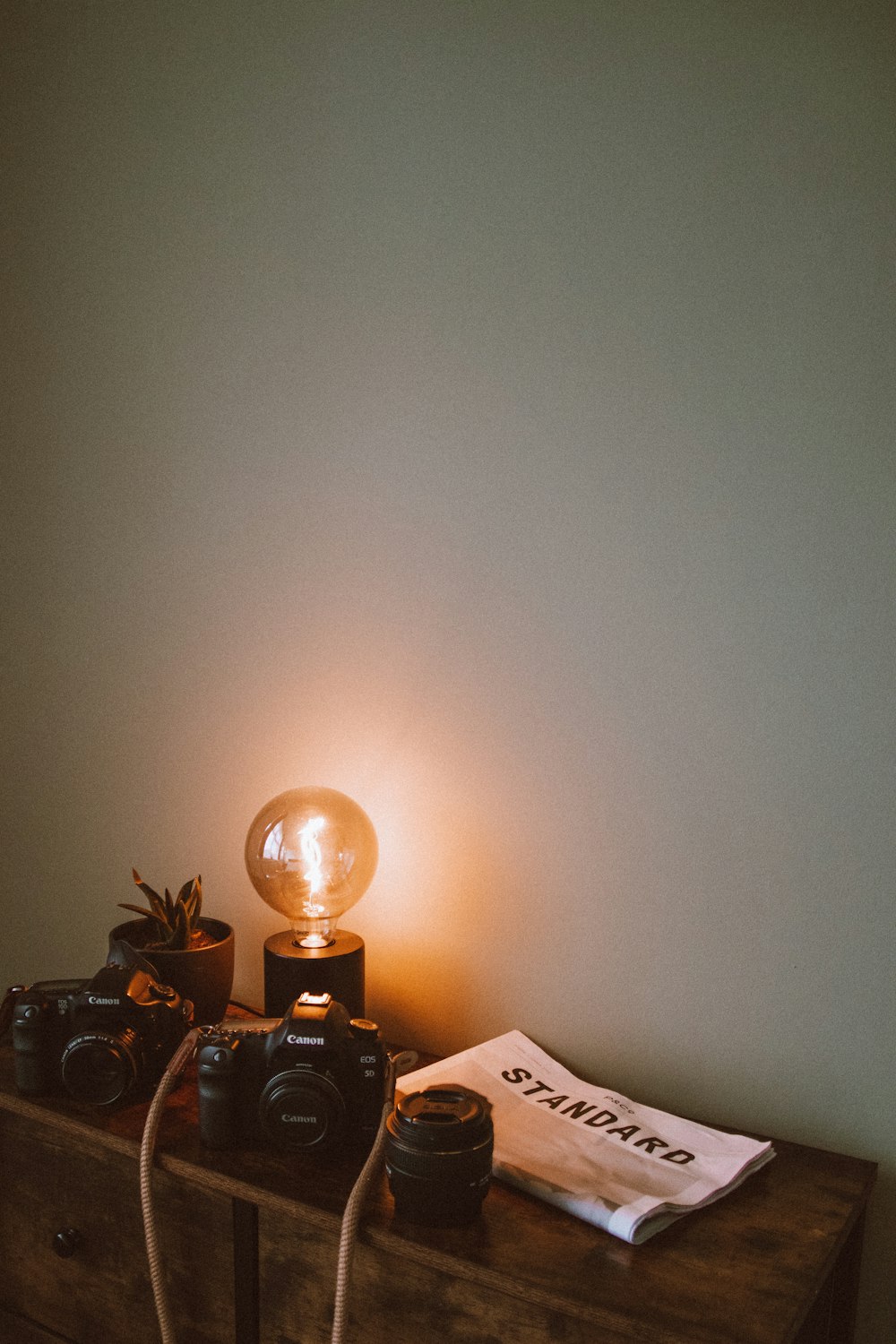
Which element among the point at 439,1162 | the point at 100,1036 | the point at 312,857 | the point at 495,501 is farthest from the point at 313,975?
the point at 495,501

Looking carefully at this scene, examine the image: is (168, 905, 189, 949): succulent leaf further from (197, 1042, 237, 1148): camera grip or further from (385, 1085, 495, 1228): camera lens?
(385, 1085, 495, 1228): camera lens

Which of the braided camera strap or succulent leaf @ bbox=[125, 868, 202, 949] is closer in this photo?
the braided camera strap

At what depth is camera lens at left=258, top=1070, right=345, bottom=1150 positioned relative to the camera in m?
1.00

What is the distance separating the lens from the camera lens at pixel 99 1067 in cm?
110

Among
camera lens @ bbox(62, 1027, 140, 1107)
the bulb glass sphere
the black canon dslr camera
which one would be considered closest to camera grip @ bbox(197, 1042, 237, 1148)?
the black canon dslr camera

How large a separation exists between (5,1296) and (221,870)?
59cm

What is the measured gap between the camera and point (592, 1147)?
1032 millimetres

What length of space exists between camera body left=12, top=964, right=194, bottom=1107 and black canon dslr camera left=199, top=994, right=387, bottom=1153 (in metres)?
0.12

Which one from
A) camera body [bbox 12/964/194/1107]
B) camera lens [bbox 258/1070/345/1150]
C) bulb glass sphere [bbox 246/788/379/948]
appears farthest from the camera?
bulb glass sphere [bbox 246/788/379/948]

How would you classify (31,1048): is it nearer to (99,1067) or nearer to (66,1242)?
(99,1067)

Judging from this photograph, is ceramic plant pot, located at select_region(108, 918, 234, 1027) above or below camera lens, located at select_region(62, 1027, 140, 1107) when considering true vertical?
above

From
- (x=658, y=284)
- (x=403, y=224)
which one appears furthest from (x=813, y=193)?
(x=403, y=224)

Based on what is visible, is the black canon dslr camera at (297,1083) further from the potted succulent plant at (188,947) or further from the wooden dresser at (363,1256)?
the potted succulent plant at (188,947)

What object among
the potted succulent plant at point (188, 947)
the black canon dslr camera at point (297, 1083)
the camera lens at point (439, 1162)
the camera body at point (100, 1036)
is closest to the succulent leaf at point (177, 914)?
the potted succulent plant at point (188, 947)
